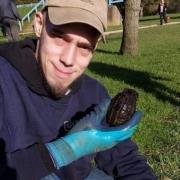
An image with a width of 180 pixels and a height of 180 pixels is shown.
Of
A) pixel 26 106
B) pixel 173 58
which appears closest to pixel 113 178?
pixel 26 106

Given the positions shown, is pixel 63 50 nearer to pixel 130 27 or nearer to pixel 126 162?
pixel 126 162

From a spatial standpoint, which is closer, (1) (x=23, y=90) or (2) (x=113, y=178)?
(1) (x=23, y=90)

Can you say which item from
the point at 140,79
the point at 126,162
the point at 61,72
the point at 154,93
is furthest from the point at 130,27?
the point at 61,72

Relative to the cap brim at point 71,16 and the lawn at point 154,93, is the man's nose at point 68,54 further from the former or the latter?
the lawn at point 154,93

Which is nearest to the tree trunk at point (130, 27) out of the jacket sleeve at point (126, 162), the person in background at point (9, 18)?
the person in background at point (9, 18)

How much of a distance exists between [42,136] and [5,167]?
481 millimetres

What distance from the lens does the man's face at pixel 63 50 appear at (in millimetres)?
2766

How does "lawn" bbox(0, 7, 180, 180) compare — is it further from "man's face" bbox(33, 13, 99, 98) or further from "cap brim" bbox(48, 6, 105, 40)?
"cap brim" bbox(48, 6, 105, 40)

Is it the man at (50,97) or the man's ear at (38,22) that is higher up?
the man's ear at (38,22)

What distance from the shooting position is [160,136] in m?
5.75

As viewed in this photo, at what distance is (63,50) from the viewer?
9.11 feet

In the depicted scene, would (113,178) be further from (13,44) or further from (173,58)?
(173,58)

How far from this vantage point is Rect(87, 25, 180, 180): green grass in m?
5.13

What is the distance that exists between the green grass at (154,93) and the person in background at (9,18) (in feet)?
5.89
